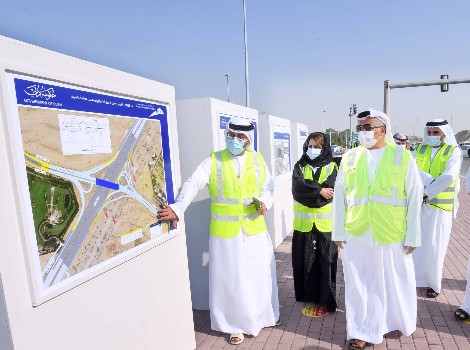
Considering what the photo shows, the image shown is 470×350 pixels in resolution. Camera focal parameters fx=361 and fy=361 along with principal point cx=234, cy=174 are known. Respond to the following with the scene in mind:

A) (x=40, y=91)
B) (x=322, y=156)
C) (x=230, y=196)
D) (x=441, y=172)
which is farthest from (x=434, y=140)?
(x=40, y=91)

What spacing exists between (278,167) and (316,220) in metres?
3.23

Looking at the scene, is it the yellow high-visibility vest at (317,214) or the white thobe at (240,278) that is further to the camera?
the yellow high-visibility vest at (317,214)

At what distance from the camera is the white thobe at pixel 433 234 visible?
4301 mm

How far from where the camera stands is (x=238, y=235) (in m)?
3.54

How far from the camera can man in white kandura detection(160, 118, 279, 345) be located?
3.49 m

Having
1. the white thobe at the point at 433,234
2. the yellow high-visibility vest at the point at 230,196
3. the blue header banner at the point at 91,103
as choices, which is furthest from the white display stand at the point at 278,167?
the blue header banner at the point at 91,103

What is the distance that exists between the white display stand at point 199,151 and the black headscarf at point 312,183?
0.97 metres

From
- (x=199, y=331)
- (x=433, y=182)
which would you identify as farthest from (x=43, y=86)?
(x=433, y=182)

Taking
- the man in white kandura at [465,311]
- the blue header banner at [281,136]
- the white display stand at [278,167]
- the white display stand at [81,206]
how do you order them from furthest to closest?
1. the blue header banner at [281,136]
2. the white display stand at [278,167]
3. the man in white kandura at [465,311]
4. the white display stand at [81,206]

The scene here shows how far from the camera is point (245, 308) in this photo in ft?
11.9

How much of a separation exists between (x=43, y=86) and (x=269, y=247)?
2650 millimetres

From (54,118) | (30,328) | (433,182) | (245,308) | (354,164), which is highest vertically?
(54,118)

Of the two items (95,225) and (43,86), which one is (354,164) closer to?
(95,225)

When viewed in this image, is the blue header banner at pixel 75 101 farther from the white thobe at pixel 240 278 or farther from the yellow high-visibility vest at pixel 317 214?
the yellow high-visibility vest at pixel 317 214
